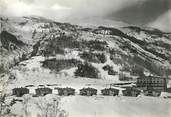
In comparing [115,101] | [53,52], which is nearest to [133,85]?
[115,101]

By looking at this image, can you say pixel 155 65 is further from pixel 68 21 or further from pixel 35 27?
pixel 35 27

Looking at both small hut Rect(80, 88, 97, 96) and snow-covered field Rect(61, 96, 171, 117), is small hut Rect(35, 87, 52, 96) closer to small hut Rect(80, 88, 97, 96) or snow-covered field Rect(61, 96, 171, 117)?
snow-covered field Rect(61, 96, 171, 117)

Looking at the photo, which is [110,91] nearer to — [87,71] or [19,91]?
[87,71]

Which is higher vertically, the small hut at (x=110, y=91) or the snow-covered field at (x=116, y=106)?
the small hut at (x=110, y=91)

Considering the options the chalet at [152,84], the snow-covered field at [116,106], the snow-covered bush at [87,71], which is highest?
the snow-covered bush at [87,71]

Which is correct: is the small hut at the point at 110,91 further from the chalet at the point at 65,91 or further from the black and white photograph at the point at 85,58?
the chalet at the point at 65,91

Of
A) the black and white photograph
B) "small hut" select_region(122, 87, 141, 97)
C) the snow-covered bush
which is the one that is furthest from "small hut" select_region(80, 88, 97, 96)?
"small hut" select_region(122, 87, 141, 97)

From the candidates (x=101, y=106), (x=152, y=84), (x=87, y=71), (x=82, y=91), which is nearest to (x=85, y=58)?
(x=87, y=71)

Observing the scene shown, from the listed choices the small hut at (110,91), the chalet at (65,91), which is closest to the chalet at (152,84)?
the small hut at (110,91)
